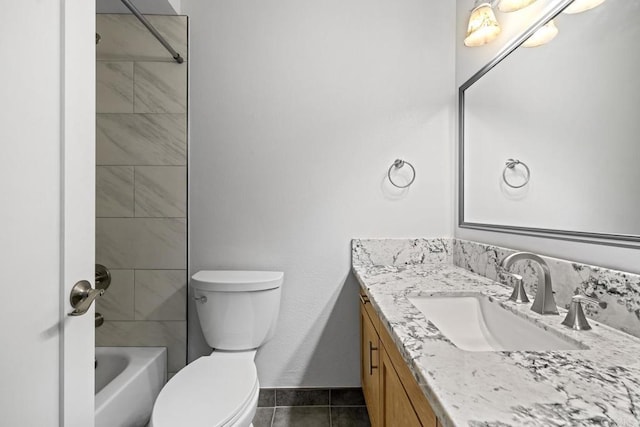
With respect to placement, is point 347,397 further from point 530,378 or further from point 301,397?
point 530,378

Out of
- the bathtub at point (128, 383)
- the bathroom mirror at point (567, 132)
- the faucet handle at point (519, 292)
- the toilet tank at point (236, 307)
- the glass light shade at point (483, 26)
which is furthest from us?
the toilet tank at point (236, 307)

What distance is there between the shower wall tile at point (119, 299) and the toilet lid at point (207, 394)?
0.62m

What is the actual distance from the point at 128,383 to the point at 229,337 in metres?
0.44

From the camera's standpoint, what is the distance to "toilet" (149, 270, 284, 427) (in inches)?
49.0

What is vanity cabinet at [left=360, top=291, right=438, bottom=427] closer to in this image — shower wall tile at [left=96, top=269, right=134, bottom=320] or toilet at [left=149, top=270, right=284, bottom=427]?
toilet at [left=149, top=270, right=284, bottom=427]

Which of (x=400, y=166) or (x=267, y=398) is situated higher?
(x=400, y=166)

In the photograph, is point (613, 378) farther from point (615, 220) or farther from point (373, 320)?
point (373, 320)

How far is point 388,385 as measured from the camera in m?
1.11

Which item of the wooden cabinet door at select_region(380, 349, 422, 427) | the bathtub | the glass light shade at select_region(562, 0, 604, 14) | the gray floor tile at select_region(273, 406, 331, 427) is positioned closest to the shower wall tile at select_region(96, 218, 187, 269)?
the bathtub

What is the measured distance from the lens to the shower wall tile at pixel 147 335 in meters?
1.84

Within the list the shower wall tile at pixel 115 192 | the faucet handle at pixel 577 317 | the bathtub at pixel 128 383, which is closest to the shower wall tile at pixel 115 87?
the shower wall tile at pixel 115 192

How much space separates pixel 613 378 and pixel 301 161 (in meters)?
1.52

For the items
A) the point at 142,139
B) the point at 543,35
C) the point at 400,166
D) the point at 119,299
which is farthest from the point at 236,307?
the point at 543,35

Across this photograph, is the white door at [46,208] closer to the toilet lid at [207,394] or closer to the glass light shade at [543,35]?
the toilet lid at [207,394]
